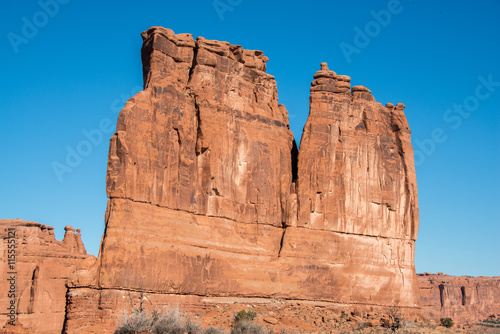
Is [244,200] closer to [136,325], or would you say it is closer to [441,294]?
[136,325]

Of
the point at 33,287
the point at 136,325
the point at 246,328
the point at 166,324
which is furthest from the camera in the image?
the point at 33,287

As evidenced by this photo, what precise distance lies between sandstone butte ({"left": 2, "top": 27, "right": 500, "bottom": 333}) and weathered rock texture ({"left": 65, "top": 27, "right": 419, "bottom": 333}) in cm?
8

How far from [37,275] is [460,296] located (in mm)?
71463

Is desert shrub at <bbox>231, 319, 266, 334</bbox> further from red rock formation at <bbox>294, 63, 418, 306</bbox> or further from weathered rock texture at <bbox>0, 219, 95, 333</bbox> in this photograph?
weathered rock texture at <bbox>0, 219, 95, 333</bbox>

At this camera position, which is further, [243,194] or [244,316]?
[243,194]

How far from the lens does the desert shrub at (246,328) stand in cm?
3528

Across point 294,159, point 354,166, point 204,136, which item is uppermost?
point 294,159

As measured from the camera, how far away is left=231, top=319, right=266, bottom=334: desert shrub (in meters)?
35.3

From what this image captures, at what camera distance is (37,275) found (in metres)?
52.9

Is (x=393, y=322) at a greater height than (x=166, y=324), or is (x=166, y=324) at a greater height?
(x=393, y=322)

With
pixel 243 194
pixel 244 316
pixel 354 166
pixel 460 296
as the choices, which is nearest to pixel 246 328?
pixel 244 316

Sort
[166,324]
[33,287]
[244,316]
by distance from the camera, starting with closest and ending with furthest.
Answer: [166,324], [244,316], [33,287]

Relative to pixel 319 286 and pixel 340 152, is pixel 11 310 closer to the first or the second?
pixel 319 286

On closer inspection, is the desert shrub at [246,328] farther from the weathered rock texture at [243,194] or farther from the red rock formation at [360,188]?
the red rock formation at [360,188]
